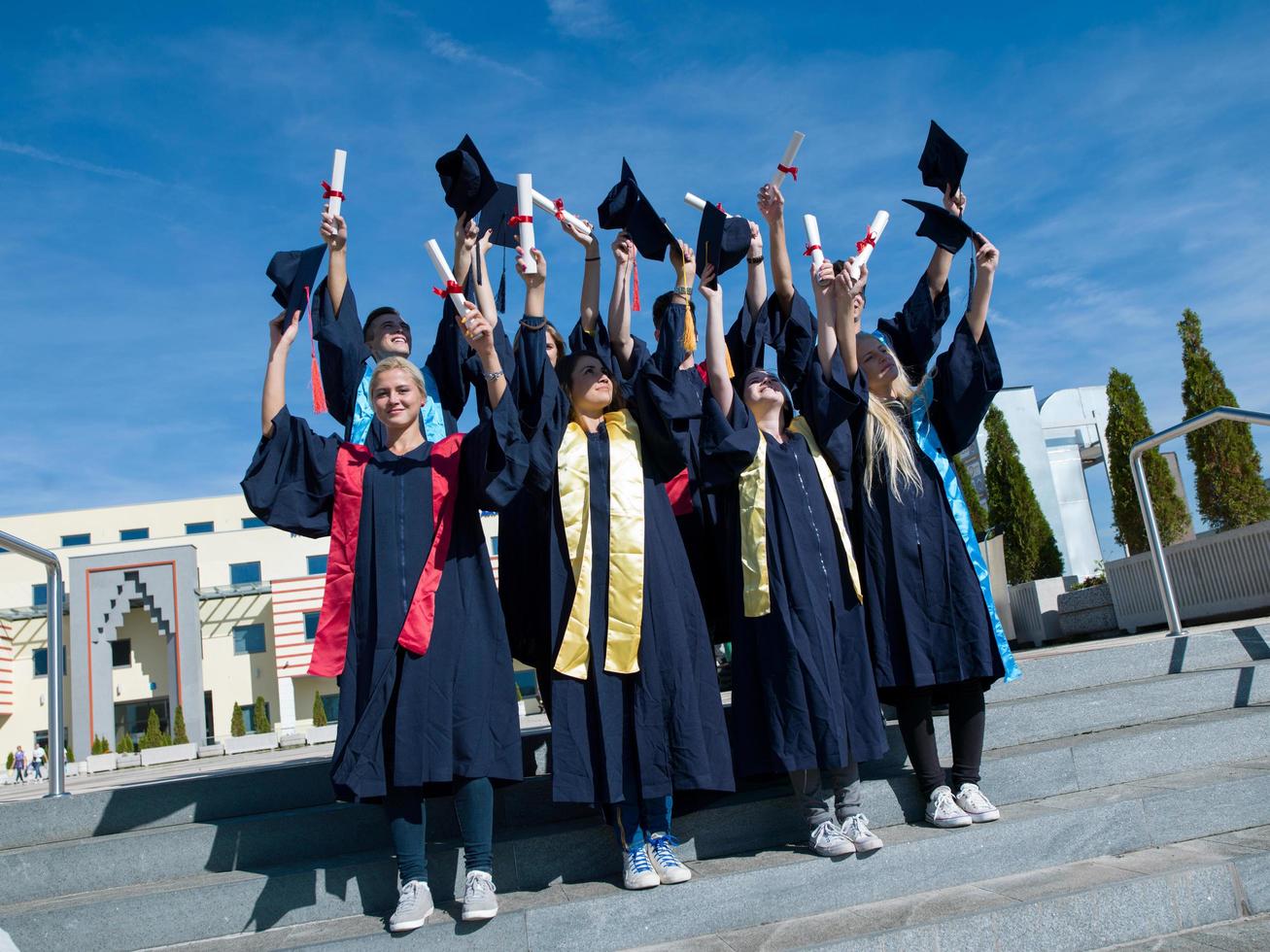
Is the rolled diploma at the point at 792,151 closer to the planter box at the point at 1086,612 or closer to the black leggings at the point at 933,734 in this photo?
the black leggings at the point at 933,734

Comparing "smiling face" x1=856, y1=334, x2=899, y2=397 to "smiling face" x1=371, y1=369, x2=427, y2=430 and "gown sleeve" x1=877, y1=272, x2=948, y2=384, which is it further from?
"smiling face" x1=371, y1=369, x2=427, y2=430

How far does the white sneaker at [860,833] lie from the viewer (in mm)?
3158

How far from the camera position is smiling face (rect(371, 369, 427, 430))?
3.48 metres

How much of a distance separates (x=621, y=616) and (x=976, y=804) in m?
1.46

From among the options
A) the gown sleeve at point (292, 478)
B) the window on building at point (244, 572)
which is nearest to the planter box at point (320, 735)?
the window on building at point (244, 572)

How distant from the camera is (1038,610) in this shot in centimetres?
1273

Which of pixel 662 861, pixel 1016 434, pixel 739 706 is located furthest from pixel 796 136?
pixel 1016 434

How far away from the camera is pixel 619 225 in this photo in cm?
412

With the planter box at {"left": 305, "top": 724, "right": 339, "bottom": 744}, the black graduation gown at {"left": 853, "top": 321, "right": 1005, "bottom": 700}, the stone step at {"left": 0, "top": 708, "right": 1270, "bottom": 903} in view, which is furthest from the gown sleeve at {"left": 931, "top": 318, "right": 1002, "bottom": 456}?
the planter box at {"left": 305, "top": 724, "right": 339, "bottom": 744}

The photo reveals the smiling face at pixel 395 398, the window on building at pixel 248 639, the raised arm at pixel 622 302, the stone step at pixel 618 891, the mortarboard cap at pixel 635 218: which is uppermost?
the window on building at pixel 248 639

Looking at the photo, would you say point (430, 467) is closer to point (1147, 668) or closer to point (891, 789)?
point (891, 789)

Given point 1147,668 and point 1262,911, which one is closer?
point 1262,911

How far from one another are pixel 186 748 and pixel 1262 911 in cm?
2551

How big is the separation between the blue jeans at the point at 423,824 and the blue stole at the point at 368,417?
1.41 metres
